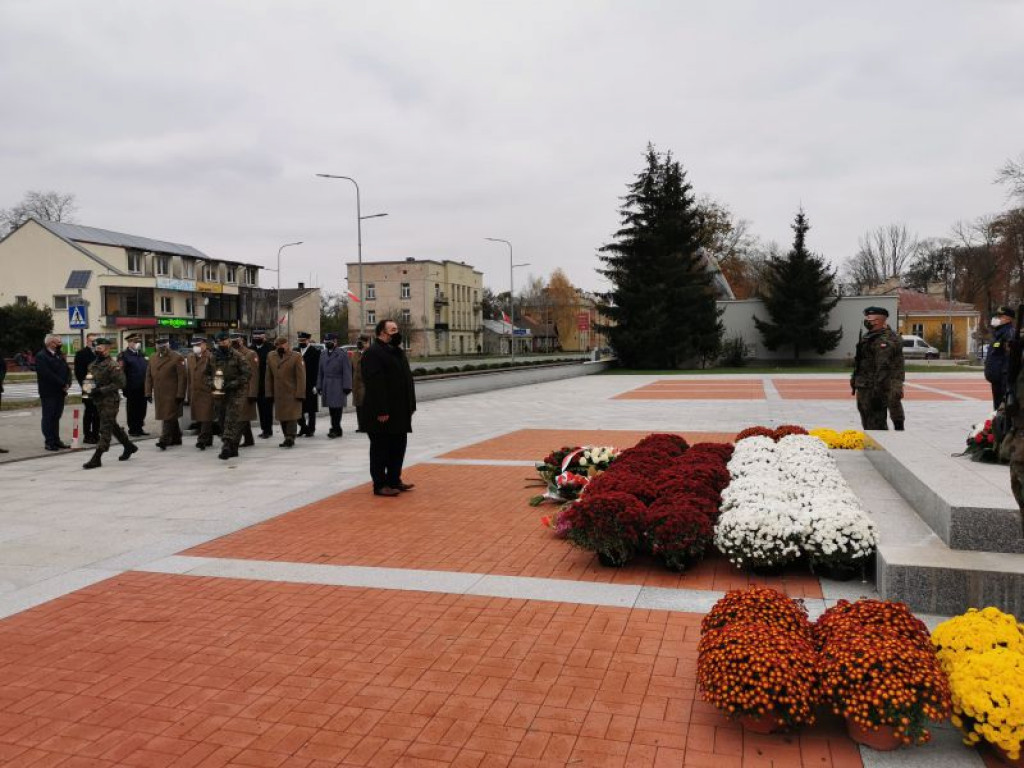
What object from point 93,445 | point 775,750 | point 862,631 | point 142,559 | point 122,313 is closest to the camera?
point 775,750

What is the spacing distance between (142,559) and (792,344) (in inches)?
1931

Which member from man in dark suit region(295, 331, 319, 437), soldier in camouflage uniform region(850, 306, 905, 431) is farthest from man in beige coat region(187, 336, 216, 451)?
soldier in camouflage uniform region(850, 306, 905, 431)

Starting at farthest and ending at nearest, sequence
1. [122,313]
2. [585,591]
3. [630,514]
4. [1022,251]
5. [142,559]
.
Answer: [122,313] < [1022,251] < [142,559] < [630,514] < [585,591]

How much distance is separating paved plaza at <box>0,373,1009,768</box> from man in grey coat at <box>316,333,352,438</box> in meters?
5.19

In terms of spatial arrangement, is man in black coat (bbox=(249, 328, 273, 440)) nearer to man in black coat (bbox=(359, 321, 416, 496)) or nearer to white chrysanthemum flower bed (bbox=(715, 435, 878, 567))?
man in black coat (bbox=(359, 321, 416, 496))

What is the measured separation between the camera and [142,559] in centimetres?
638

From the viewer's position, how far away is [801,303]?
162ft

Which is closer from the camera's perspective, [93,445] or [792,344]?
[93,445]

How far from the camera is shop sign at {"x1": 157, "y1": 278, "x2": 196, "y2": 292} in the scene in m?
64.0

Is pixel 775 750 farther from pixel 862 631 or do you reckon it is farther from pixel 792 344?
pixel 792 344

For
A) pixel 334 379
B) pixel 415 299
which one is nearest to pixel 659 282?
pixel 334 379

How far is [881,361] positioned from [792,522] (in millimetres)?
5046

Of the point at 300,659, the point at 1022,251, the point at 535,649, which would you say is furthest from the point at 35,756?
the point at 1022,251

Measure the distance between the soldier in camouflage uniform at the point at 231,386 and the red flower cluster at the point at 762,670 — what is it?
9.86 m
